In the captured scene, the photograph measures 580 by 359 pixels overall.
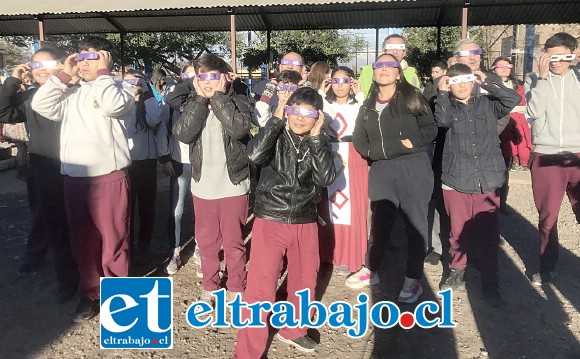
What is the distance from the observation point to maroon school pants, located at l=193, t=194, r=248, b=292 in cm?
356

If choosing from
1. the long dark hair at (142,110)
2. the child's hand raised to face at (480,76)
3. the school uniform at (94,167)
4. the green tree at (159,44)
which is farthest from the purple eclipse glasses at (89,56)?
the green tree at (159,44)

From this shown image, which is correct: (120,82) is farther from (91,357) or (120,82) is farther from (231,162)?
(91,357)

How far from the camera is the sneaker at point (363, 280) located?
411 centimetres

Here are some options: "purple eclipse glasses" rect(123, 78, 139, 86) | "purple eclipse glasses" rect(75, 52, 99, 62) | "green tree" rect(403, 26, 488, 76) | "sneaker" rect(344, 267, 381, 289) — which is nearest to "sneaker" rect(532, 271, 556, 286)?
"sneaker" rect(344, 267, 381, 289)

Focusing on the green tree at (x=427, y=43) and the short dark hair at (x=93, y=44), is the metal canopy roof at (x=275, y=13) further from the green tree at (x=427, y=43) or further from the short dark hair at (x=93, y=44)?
the green tree at (x=427, y=43)

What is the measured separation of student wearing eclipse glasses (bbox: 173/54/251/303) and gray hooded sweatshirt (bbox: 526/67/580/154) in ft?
8.39

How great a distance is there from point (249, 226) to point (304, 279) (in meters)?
2.95

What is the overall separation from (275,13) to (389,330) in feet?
22.8

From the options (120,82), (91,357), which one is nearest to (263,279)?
(91,357)

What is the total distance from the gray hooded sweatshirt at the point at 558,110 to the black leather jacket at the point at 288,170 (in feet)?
7.27

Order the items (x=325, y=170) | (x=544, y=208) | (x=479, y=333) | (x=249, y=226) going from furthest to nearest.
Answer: (x=249, y=226), (x=544, y=208), (x=479, y=333), (x=325, y=170)

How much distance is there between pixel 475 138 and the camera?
3.68 metres

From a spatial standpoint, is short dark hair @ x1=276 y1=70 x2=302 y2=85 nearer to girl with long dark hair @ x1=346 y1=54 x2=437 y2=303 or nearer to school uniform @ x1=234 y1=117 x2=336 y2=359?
girl with long dark hair @ x1=346 y1=54 x2=437 y2=303

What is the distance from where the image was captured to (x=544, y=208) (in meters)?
4.10
